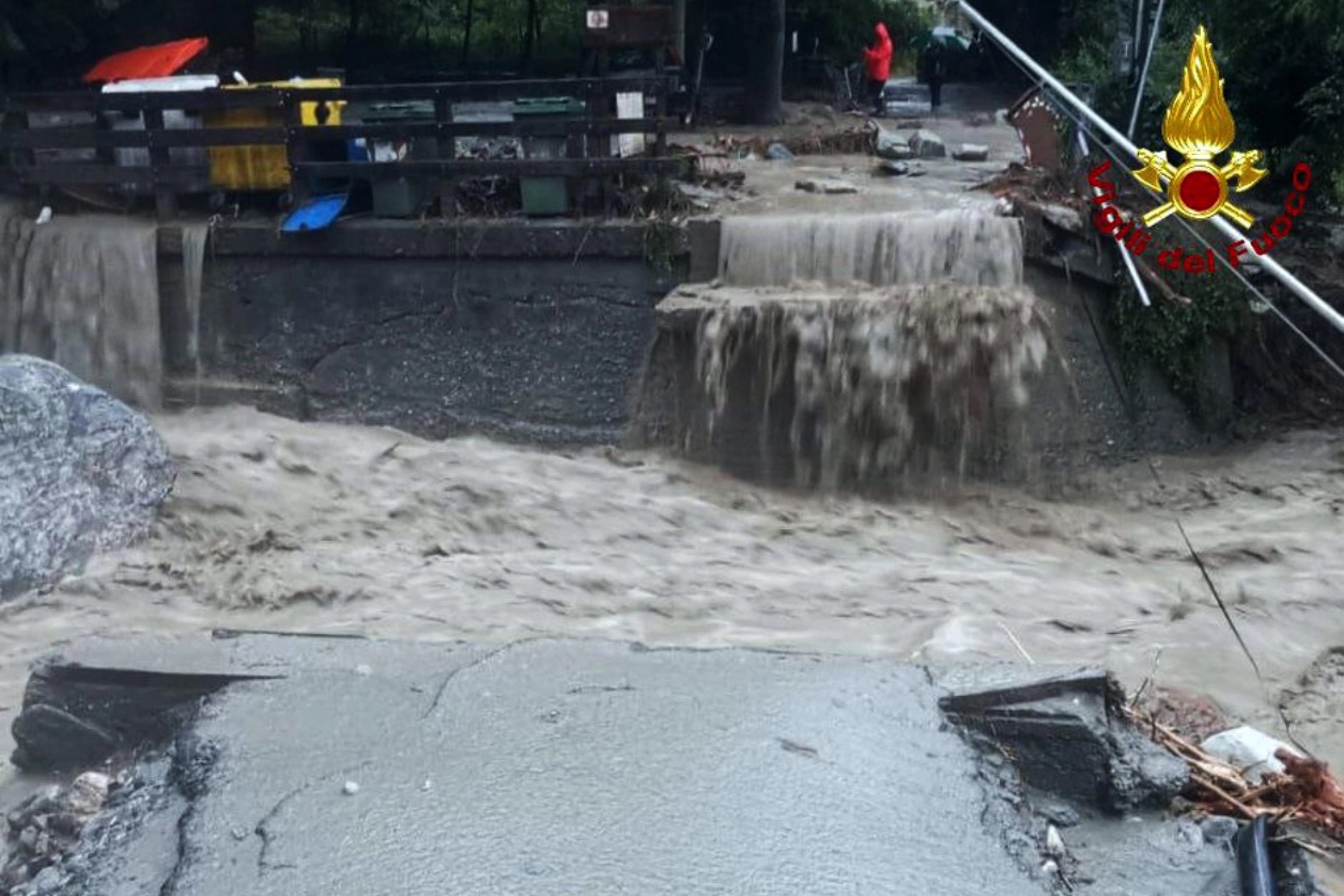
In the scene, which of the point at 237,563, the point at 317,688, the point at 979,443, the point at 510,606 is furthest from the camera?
the point at 979,443

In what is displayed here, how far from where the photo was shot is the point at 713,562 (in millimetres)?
8742

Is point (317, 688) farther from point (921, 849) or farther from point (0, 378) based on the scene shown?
point (0, 378)

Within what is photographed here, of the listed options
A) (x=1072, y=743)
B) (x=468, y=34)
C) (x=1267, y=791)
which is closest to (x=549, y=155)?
(x=1072, y=743)

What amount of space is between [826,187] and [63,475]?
6.39 meters

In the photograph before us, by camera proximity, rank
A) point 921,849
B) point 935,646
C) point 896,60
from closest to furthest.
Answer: point 921,849 < point 935,646 < point 896,60

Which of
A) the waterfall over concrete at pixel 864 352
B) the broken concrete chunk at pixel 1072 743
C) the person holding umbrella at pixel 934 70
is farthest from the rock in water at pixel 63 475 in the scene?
the person holding umbrella at pixel 934 70

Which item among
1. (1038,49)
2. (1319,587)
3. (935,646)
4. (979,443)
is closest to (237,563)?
(935,646)

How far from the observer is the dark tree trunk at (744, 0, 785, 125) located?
16188 mm

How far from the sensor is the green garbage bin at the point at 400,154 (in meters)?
10.7

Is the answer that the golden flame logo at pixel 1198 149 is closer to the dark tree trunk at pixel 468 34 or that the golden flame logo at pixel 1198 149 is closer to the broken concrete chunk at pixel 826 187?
the broken concrete chunk at pixel 826 187

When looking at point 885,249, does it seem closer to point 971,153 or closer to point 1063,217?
point 1063,217

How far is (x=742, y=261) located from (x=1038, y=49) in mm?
10142

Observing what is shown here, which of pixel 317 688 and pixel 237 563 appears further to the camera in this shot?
pixel 237 563

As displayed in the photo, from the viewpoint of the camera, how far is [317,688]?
4.72 meters
